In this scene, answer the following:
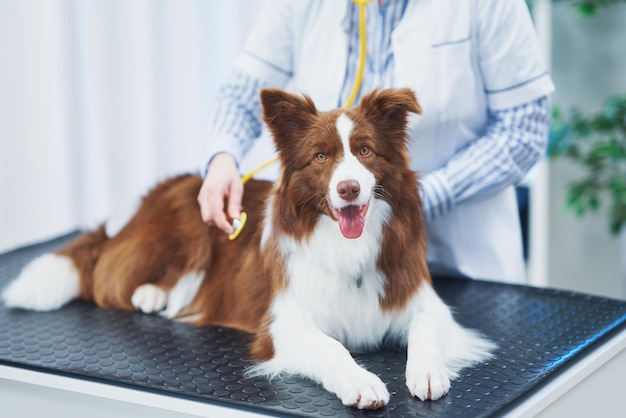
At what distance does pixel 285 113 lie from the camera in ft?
5.42

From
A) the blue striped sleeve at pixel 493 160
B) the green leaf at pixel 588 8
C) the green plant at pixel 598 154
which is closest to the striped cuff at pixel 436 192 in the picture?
the blue striped sleeve at pixel 493 160

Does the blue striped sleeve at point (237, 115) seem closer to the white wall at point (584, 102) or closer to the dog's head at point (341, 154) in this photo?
the dog's head at point (341, 154)

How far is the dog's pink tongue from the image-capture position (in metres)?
1.58

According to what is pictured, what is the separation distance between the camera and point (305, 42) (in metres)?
2.21

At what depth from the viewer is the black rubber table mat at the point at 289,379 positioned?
1.48 metres

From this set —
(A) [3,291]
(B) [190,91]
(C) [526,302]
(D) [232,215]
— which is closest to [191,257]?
(D) [232,215]

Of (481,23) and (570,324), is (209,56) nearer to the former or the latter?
(481,23)

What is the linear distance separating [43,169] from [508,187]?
2557mm

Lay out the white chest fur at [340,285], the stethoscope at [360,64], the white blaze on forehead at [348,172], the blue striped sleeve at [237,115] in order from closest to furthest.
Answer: the white blaze on forehead at [348,172], the white chest fur at [340,285], the stethoscope at [360,64], the blue striped sleeve at [237,115]

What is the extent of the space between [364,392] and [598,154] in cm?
251

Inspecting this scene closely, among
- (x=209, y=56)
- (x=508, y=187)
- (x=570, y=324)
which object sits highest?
(x=209, y=56)

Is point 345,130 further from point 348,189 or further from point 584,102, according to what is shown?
point 584,102

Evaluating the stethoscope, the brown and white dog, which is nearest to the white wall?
the stethoscope

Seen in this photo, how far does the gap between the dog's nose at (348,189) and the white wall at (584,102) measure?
2663 millimetres
